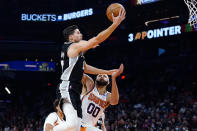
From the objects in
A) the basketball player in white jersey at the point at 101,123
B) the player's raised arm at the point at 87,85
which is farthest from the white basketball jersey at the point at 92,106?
the basketball player in white jersey at the point at 101,123

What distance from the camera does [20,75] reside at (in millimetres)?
22594

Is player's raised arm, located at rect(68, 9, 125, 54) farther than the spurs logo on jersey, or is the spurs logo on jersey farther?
the spurs logo on jersey

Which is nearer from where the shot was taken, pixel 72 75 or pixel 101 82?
pixel 72 75

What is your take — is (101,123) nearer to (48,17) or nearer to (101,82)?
(101,82)

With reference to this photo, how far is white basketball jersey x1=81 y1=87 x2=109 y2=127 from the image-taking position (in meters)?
6.29

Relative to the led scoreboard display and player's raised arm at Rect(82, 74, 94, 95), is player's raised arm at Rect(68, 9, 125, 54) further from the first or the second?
the led scoreboard display

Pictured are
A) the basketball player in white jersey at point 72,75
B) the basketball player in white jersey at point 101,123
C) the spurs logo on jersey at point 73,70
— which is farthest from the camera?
the basketball player in white jersey at point 101,123

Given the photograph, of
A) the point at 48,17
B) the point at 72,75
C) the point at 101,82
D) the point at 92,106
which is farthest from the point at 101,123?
the point at 48,17

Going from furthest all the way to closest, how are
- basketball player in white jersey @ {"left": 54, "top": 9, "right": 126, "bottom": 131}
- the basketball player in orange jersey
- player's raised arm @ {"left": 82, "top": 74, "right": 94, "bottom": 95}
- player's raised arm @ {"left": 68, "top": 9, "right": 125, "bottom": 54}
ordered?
1. player's raised arm @ {"left": 82, "top": 74, "right": 94, "bottom": 95}
2. the basketball player in orange jersey
3. basketball player in white jersey @ {"left": 54, "top": 9, "right": 126, "bottom": 131}
4. player's raised arm @ {"left": 68, "top": 9, "right": 125, "bottom": 54}

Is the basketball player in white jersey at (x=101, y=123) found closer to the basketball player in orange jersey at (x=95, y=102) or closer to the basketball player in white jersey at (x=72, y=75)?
the basketball player in orange jersey at (x=95, y=102)

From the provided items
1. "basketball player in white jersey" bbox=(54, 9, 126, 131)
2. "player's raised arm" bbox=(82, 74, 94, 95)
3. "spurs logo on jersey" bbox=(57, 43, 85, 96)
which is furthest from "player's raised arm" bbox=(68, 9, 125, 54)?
"player's raised arm" bbox=(82, 74, 94, 95)

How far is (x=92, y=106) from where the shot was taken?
6289 millimetres

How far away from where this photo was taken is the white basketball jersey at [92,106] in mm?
6285

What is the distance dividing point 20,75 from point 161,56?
29.4 ft
